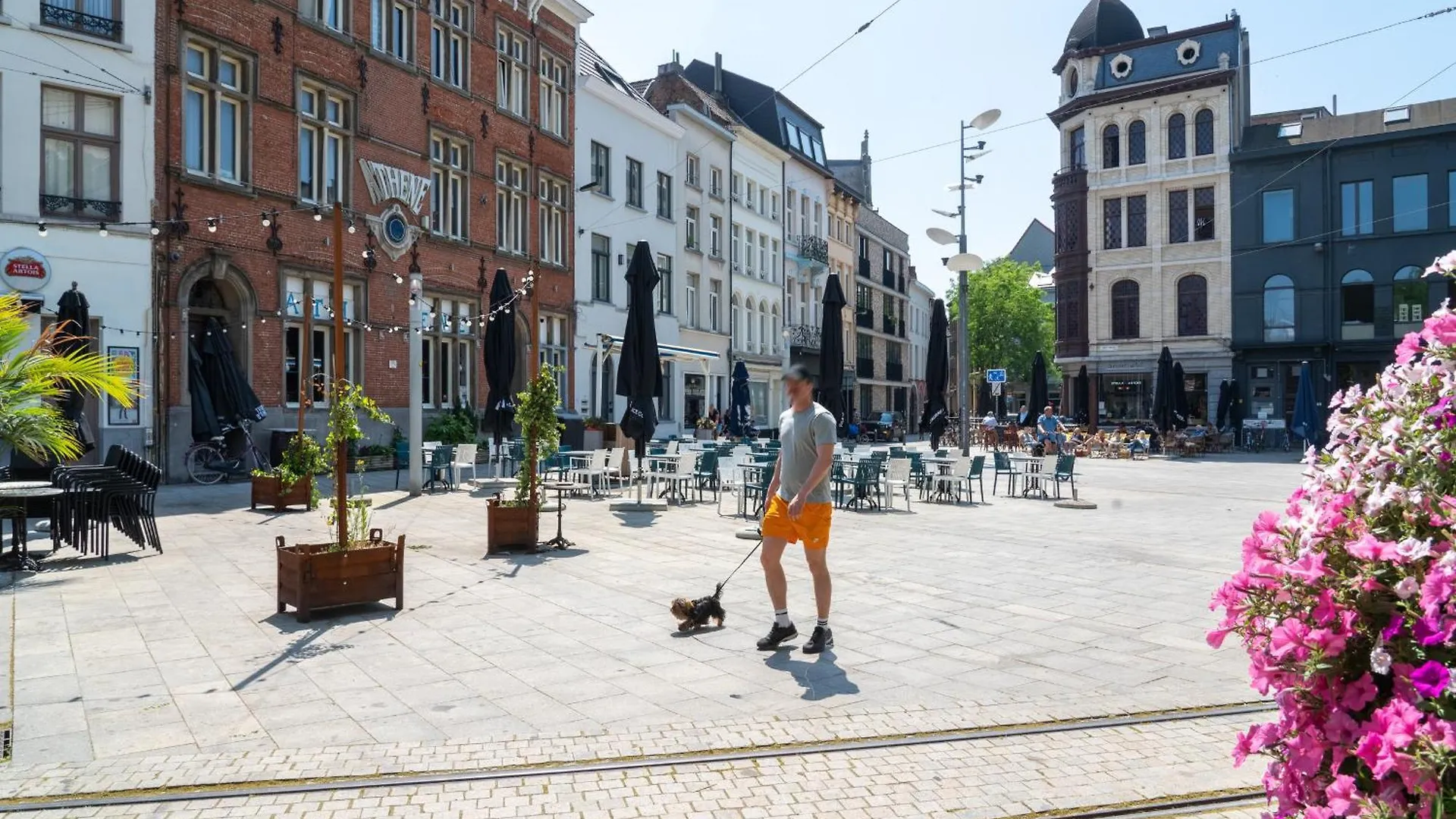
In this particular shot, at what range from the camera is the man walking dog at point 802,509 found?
6.23 m

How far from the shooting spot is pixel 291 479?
1395cm

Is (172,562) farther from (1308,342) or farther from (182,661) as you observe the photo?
(1308,342)

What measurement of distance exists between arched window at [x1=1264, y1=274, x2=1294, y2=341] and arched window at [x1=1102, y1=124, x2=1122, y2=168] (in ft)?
27.5

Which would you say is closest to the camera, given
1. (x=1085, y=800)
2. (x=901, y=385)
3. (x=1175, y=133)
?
(x=1085, y=800)

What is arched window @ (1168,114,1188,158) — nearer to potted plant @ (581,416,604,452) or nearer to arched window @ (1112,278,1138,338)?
arched window @ (1112,278,1138,338)

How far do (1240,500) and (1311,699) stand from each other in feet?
56.8

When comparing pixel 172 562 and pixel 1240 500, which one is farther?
pixel 1240 500

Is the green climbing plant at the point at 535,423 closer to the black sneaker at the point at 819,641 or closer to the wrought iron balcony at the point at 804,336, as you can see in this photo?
the black sneaker at the point at 819,641

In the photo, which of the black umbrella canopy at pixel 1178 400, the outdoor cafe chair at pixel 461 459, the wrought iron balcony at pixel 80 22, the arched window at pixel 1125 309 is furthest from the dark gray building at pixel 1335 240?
the wrought iron balcony at pixel 80 22

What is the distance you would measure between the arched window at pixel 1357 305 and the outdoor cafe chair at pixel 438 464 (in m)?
35.9

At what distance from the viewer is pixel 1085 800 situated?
4.03 m

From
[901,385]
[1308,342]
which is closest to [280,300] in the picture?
[1308,342]

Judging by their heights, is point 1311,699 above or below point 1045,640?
above

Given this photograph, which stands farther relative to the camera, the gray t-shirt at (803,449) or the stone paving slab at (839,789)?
the gray t-shirt at (803,449)
